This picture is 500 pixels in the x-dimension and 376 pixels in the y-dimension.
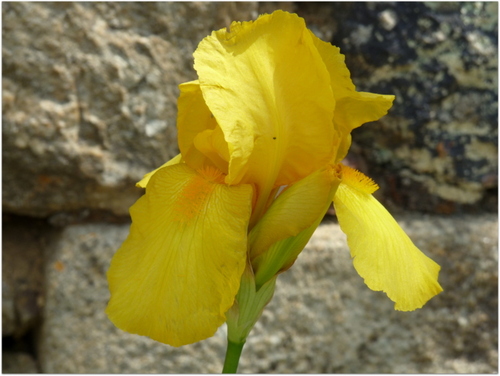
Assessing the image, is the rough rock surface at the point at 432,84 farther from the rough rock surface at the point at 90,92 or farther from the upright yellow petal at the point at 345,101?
the upright yellow petal at the point at 345,101

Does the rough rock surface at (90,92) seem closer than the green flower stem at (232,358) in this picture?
No

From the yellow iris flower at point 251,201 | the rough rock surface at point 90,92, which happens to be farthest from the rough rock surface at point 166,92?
the yellow iris flower at point 251,201

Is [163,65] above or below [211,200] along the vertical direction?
below

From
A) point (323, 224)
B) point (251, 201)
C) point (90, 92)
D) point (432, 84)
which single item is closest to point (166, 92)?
point (90, 92)

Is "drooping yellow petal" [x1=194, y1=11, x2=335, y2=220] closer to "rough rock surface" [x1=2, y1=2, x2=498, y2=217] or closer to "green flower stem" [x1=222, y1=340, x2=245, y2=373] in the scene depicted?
"green flower stem" [x1=222, y1=340, x2=245, y2=373]

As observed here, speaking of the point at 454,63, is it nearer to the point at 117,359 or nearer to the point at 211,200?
the point at 211,200

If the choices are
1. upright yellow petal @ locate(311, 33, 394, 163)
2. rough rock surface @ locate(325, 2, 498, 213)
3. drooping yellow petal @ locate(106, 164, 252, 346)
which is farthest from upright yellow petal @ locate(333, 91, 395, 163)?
rough rock surface @ locate(325, 2, 498, 213)

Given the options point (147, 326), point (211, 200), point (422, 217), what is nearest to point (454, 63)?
point (422, 217)
